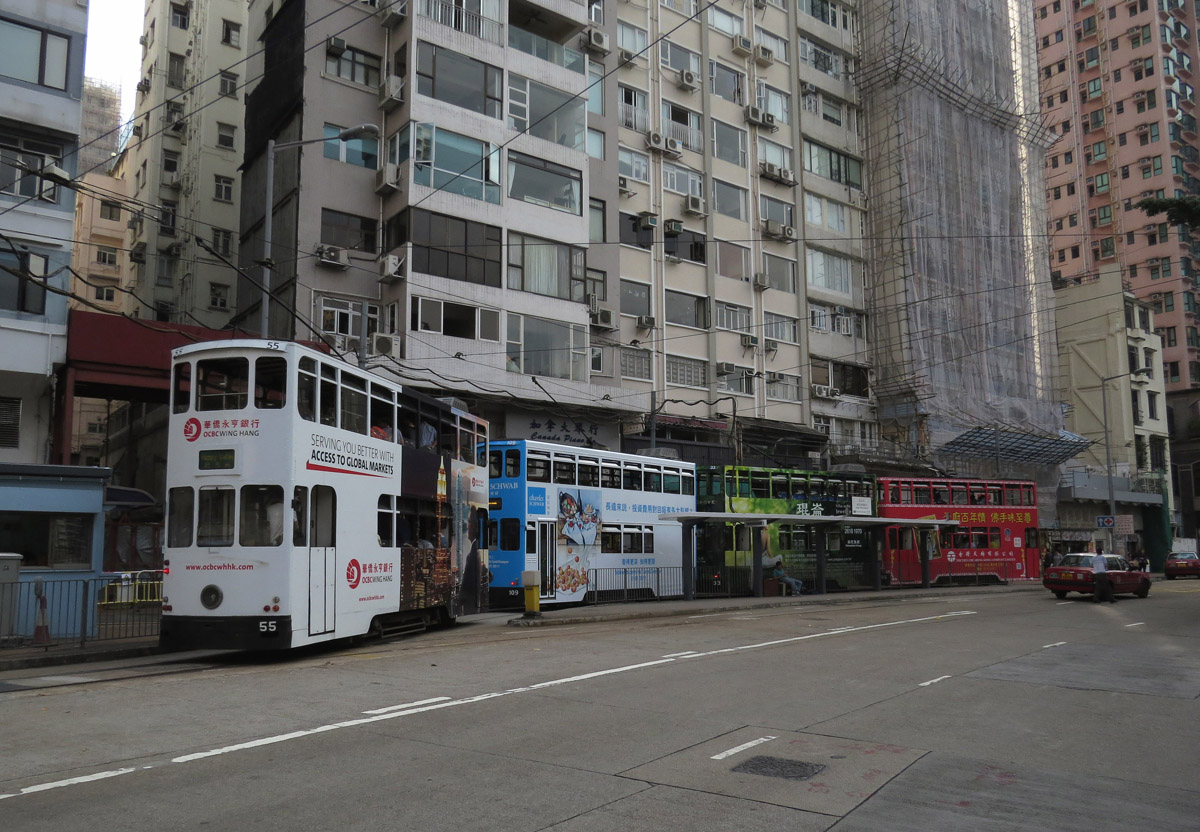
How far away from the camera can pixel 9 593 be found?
15547 mm

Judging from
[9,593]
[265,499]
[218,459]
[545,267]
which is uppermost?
[545,267]

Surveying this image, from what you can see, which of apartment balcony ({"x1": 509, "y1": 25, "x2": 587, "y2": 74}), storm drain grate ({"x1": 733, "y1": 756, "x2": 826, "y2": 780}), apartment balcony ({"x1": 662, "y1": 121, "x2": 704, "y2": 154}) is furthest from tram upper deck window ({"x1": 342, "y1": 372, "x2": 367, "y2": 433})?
apartment balcony ({"x1": 662, "y1": 121, "x2": 704, "y2": 154})

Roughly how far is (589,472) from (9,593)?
13810 millimetres

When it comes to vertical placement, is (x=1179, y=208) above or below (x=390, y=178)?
below

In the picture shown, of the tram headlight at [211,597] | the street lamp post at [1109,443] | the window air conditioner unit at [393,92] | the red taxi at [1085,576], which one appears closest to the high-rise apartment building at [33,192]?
the window air conditioner unit at [393,92]

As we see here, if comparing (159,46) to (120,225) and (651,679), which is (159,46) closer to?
(120,225)

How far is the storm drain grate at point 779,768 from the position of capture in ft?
23.8

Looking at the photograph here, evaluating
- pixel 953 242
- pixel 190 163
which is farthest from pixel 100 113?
pixel 953 242

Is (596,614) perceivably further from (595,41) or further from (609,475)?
(595,41)

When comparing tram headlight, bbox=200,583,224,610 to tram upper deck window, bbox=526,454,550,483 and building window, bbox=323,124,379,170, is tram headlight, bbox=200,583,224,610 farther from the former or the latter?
building window, bbox=323,124,379,170

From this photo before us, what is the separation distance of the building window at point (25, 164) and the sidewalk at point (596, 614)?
12206 mm

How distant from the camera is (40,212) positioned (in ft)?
75.5

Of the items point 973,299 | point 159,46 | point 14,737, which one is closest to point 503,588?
point 14,737

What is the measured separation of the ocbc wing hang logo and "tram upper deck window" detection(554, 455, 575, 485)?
11.9m
